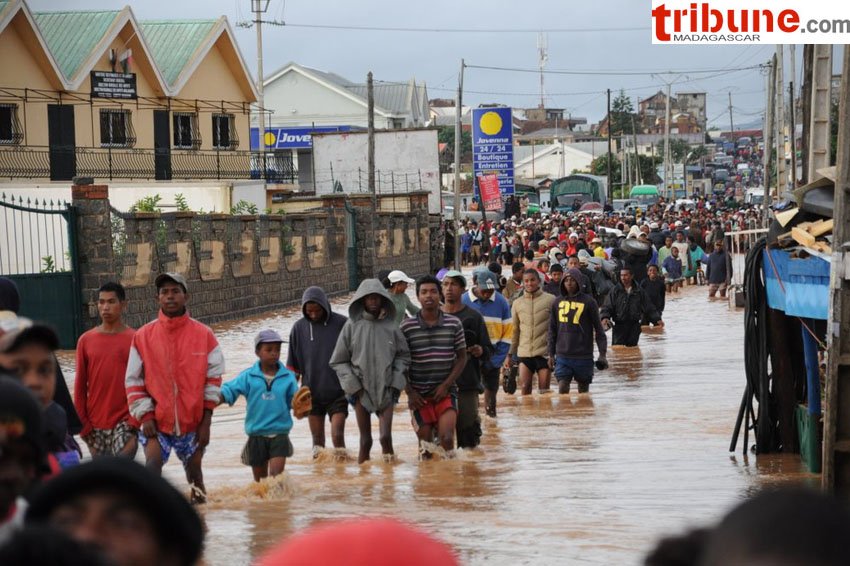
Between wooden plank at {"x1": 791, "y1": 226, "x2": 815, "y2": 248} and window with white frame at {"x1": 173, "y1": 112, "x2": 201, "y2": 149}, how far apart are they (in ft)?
110

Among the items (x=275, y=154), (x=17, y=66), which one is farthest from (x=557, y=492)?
(x=275, y=154)

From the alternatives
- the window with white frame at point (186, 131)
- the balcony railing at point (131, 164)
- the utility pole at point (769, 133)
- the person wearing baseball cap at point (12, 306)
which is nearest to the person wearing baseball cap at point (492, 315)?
the person wearing baseball cap at point (12, 306)

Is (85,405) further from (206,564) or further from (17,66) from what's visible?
(17,66)

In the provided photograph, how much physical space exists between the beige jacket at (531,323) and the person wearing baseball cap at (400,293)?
89.9 inches

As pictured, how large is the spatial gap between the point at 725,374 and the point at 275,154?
32.6 m

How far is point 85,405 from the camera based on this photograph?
9.20 meters

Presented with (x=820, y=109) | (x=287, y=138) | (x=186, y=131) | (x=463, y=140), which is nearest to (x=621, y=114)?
(x=463, y=140)

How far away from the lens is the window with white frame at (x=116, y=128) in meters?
39.2

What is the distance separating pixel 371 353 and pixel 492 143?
1502 inches

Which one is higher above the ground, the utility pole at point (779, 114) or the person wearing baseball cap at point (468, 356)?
the utility pole at point (779, 114)

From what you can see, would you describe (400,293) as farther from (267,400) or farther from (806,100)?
(806,100)

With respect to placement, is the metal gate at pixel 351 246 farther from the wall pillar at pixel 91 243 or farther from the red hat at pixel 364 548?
the red hat at pixel 364 548

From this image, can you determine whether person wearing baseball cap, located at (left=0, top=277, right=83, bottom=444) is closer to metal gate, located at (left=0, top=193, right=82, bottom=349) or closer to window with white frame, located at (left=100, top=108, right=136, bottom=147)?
metal gate, located at (left=0, top=193, right=82, bottom=349)

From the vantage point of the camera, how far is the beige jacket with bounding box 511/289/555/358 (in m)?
16.3
